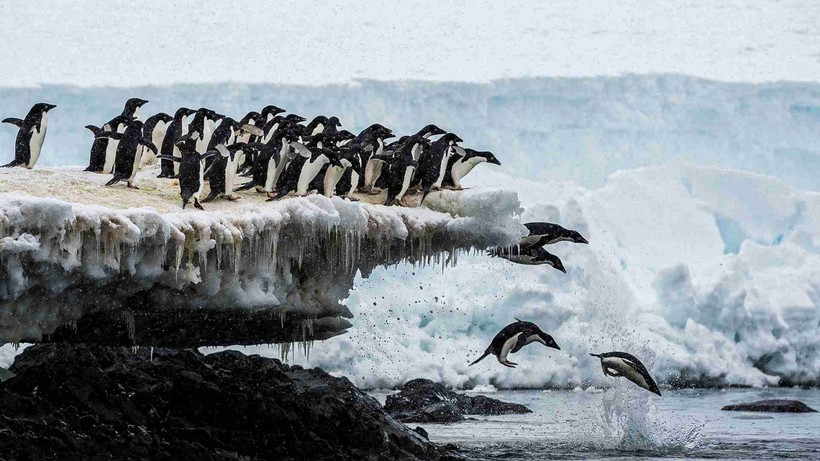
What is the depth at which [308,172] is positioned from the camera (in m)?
10.6

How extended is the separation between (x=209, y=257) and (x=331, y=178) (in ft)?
5.59

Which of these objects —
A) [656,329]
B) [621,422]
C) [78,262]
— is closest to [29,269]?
[78,262]

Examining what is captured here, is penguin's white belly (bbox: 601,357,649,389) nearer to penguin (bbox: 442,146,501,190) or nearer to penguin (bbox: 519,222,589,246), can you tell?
penguin (bbox: 519,222,589,246)

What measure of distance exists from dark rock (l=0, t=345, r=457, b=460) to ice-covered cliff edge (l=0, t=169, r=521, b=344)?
520mm

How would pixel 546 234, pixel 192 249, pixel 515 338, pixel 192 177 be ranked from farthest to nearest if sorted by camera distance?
pixel 515 338 < pixel 546 234 < pixel 192 177 < pixel 192 249

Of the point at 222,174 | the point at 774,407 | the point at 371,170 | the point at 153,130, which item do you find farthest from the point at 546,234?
the point at 774,407

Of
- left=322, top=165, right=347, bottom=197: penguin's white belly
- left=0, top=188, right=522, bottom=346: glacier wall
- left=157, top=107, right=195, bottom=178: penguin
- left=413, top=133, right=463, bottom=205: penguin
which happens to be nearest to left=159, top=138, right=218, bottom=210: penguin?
left=0, top=188, right=522, bottom=346: glacier wall

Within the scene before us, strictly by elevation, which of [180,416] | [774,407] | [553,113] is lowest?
[774,407]

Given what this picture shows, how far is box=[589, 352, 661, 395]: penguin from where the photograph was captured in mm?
11938

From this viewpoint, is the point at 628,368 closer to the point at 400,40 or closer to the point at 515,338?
the point at 515,338

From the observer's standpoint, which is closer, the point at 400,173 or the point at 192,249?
the point at 192,249

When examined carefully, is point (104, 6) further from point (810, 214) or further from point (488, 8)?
point (810, 214)

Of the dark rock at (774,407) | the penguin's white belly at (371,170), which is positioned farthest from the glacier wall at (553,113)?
the penguin's white belly at (371,170)

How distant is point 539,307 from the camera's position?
909 inches
